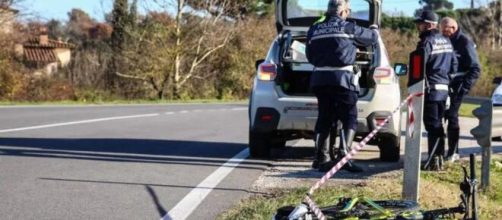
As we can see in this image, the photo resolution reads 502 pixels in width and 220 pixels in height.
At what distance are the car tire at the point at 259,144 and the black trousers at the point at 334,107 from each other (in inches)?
53.6

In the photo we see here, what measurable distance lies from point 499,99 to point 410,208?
639 centimetres

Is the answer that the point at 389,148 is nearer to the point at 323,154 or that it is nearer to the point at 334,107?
the point at 323,154

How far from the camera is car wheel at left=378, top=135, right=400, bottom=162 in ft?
26.9

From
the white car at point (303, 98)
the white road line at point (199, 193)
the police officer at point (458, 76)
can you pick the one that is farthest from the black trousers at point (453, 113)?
the white road line at point (199, 193)

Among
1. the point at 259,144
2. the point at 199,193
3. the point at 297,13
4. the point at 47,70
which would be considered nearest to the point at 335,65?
the point at 199,193

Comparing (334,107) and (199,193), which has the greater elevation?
(334,107)

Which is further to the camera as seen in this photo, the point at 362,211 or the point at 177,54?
the point at 177,54

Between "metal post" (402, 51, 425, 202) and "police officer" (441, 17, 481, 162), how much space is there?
2.65 meters

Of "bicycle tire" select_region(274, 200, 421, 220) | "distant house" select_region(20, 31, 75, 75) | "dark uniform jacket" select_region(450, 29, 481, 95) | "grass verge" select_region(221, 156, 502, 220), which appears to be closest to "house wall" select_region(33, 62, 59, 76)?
"distant house" select_region(20, 31, 75, 75)

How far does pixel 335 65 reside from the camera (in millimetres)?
6934

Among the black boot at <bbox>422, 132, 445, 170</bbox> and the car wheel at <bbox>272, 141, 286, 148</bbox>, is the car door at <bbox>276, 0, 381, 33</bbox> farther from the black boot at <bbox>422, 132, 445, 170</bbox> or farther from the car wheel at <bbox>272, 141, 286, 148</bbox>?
the black boot at <bbox>422, 132, 445, 170</bbox>

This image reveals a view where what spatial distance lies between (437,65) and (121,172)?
366cm

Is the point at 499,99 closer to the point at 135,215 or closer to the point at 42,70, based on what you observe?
the point at 135,215

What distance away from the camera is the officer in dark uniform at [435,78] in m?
7.43
